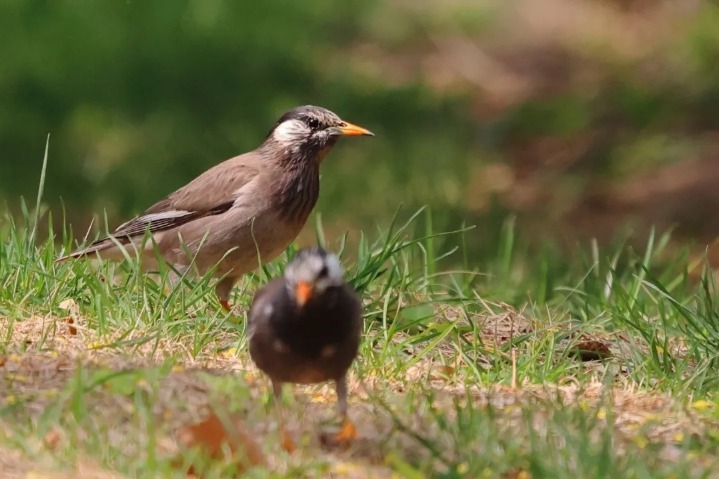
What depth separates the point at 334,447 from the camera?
4.49 m

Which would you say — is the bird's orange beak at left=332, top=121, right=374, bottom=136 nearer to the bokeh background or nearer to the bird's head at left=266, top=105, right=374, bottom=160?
the bird's head at left=266, top=105, right=374, bottom=160

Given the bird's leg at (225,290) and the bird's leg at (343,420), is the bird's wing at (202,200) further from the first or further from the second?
the bird's leg at (343,420)

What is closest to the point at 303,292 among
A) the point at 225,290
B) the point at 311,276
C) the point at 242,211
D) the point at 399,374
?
the point at 311,276

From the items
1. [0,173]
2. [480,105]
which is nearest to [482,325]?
[0,173]

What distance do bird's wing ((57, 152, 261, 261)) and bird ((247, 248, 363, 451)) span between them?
241cm

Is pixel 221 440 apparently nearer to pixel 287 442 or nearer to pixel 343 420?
pixel 287 442

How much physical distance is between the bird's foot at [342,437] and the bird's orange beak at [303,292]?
0.43 m

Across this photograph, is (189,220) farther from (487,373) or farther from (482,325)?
(487,373)

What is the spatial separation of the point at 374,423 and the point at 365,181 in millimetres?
6770

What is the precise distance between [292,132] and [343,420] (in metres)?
3.12

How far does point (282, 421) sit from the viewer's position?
452 centimetres

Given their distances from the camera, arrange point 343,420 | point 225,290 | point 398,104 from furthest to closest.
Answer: point 398,104 → point 225,290 → point 343,420

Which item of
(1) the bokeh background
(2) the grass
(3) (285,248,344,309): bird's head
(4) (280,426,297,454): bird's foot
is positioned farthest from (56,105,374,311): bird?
(4) (280,426,297,454): bird's foot

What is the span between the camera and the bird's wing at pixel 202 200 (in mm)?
7262
